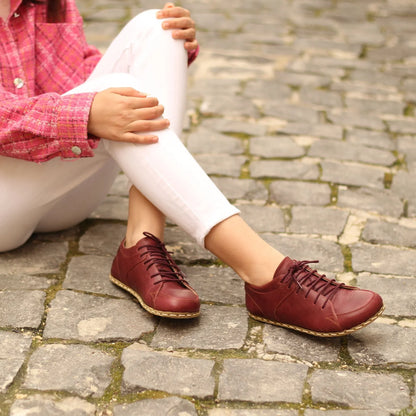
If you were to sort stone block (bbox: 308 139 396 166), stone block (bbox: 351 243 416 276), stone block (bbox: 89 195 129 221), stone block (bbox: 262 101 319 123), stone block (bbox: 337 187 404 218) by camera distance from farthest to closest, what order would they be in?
stone block (bbox: 262 101 319 123)
stone block (bbox: 308 139 396 166)
stone block (bbox: 337 187 404 218)
stone block (bbox: 89 195 129 221)
stone block (bbox: 351 243 416 276)


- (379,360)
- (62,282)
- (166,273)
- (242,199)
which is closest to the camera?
(379,360)

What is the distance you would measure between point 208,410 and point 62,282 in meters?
0.83

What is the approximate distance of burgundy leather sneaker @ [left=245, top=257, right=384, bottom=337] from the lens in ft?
7.04

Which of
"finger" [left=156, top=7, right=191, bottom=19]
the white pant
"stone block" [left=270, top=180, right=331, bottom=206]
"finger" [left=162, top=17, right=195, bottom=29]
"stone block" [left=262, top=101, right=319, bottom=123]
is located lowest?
"stone block" [left=262, top=101, right=319, bottom=123]

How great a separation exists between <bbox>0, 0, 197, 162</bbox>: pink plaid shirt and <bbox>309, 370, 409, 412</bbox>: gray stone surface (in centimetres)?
99

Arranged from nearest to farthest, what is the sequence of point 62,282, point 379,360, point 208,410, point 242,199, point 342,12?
point 208,410, point 379,360, point 62,282, point 242,199, point 342,12

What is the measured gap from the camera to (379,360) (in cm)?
214

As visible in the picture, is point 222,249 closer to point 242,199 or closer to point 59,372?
point 59,372

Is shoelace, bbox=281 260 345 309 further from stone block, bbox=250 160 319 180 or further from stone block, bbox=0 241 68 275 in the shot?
stone block, bbox=250 160 319 180

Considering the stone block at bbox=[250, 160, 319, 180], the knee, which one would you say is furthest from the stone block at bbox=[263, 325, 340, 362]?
the stone block at bbox=[250, 160, 319, 180]

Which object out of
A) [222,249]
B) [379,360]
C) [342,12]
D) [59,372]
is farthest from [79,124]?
[342,12]

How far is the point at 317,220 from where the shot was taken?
3.05 meters

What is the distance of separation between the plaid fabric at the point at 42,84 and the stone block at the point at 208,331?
2.01ft

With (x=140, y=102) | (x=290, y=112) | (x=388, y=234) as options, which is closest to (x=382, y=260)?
(x=388, y=234)
